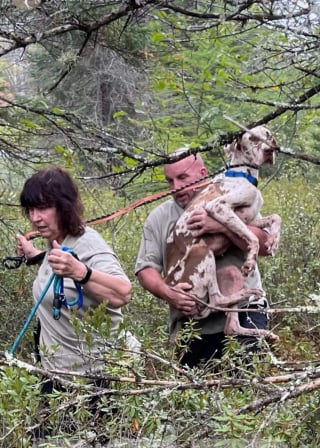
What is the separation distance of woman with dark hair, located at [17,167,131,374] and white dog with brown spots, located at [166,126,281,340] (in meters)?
0.87

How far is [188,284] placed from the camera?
5.29m

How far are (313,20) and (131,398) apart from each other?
2506 mm

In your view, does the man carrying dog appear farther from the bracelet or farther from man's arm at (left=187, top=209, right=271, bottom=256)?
the bracelet

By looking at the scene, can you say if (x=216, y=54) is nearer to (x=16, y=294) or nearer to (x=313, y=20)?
(x=16, y=294)

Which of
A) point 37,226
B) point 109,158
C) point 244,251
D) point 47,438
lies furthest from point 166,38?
point 47,438

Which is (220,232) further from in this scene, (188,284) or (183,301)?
(183,301)

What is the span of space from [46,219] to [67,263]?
19.7 inches

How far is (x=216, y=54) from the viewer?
9266mm

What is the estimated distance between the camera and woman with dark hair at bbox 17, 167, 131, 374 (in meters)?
4.25

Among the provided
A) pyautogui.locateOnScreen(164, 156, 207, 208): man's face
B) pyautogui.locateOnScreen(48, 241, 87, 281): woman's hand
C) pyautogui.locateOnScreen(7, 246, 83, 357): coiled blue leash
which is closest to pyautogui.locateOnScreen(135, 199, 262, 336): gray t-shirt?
pyautogui.locateOnScreen(164, 156, 207, 208): man's face

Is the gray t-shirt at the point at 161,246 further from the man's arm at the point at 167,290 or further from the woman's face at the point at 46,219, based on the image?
the woman's face at the point at 46,219

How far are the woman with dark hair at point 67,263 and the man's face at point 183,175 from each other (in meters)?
0.93

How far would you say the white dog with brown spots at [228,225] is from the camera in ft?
16.8

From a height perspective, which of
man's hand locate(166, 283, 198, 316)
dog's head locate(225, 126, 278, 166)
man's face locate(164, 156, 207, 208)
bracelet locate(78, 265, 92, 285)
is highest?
dog's head locate(225, 126, 278, 166)
